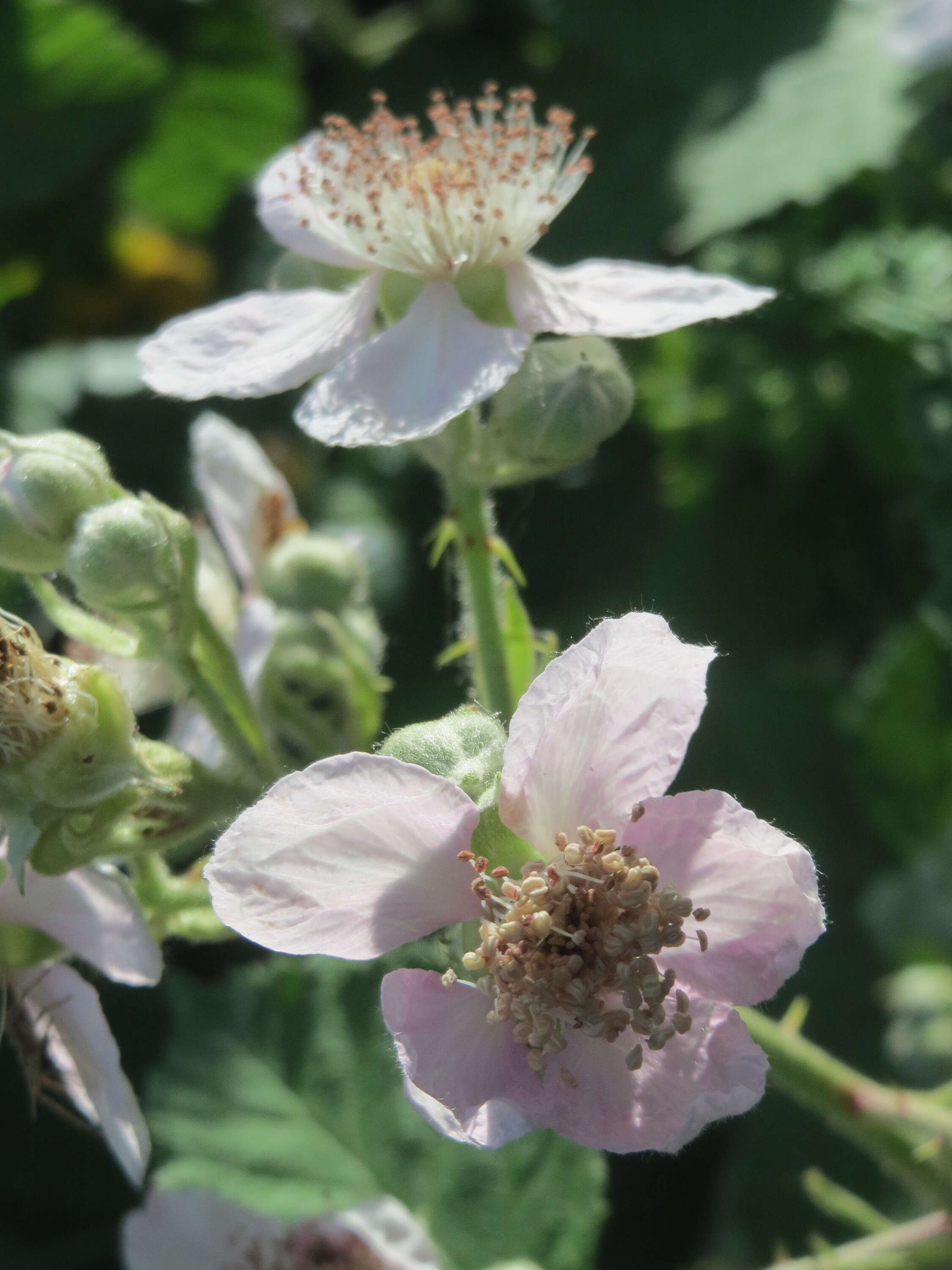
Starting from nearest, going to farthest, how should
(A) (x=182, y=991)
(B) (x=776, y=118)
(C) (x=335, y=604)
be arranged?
(C) (x=335, y=604) < (A) (x=182, y=991) < (B) (x=776, y=118)

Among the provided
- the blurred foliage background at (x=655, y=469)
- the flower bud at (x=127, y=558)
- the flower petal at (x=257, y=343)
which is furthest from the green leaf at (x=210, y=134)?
the flower bud at (x=127, y=558)

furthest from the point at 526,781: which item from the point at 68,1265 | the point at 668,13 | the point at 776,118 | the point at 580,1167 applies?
the point at 668,13

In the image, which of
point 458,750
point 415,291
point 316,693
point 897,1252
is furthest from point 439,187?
point 897,1252

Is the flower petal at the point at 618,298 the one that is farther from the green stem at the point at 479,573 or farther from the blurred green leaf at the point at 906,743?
the blurred green leaf at the point at 906,743

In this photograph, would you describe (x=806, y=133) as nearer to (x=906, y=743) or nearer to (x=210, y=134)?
(x=906, y=743)

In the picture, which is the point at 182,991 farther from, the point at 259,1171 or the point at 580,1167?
the point at 580,1167
